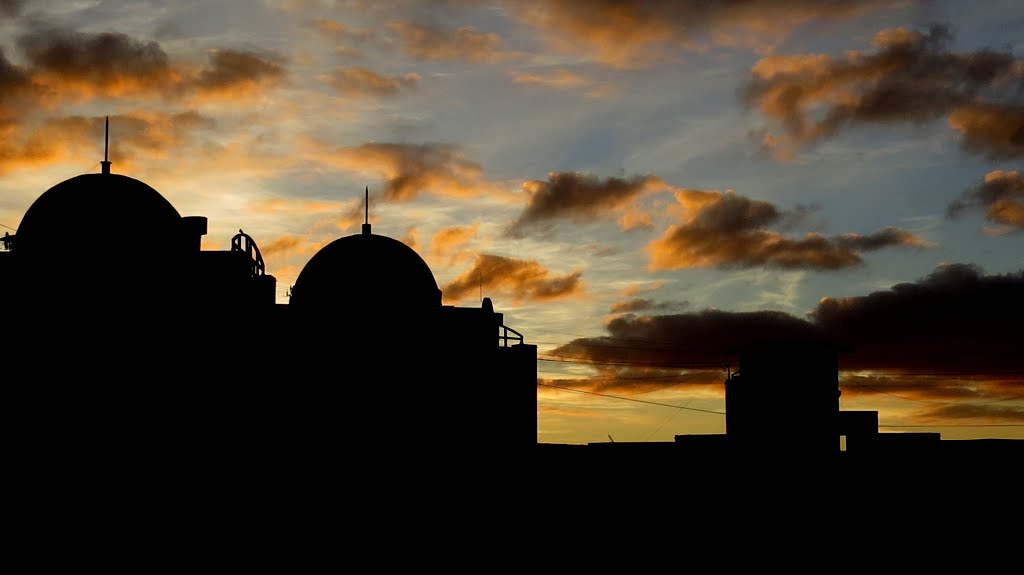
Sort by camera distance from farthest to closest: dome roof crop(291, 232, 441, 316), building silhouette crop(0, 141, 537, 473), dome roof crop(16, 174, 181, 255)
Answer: dome roof crop(291, 232, 441, 316), dome roof crop(16, 174, 181, 255), building silhouette crop(0, 141, 537, 473)

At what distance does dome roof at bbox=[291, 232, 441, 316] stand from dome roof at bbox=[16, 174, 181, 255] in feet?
22.6

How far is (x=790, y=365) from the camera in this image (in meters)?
58.0

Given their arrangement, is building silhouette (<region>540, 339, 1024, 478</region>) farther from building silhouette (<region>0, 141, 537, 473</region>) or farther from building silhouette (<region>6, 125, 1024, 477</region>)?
building silhouette (<region>0, 141, 537, 473</region>)

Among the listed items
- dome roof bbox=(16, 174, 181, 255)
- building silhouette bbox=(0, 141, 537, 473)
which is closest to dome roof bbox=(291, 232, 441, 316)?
building silhouette bbox=(0, 141, 537, 473)

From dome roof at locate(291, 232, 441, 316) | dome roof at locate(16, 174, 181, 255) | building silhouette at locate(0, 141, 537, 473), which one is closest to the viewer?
building silhouette at locate(0, 141, 537, 473)

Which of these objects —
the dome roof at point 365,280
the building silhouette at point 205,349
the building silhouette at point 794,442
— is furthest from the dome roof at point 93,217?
Result: the building silhouette at point 794,442

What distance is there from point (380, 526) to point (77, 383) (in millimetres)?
11999

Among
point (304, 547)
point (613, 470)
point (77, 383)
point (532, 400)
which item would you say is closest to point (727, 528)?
point (613, 470)

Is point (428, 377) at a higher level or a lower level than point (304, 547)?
higher

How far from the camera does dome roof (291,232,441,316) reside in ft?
154

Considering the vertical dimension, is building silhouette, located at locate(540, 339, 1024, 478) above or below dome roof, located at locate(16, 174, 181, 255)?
below

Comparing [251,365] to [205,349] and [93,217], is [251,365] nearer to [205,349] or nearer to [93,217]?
[205,349]

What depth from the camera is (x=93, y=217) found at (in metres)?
41.6

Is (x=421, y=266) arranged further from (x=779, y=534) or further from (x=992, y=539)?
(x=992, y=539)
